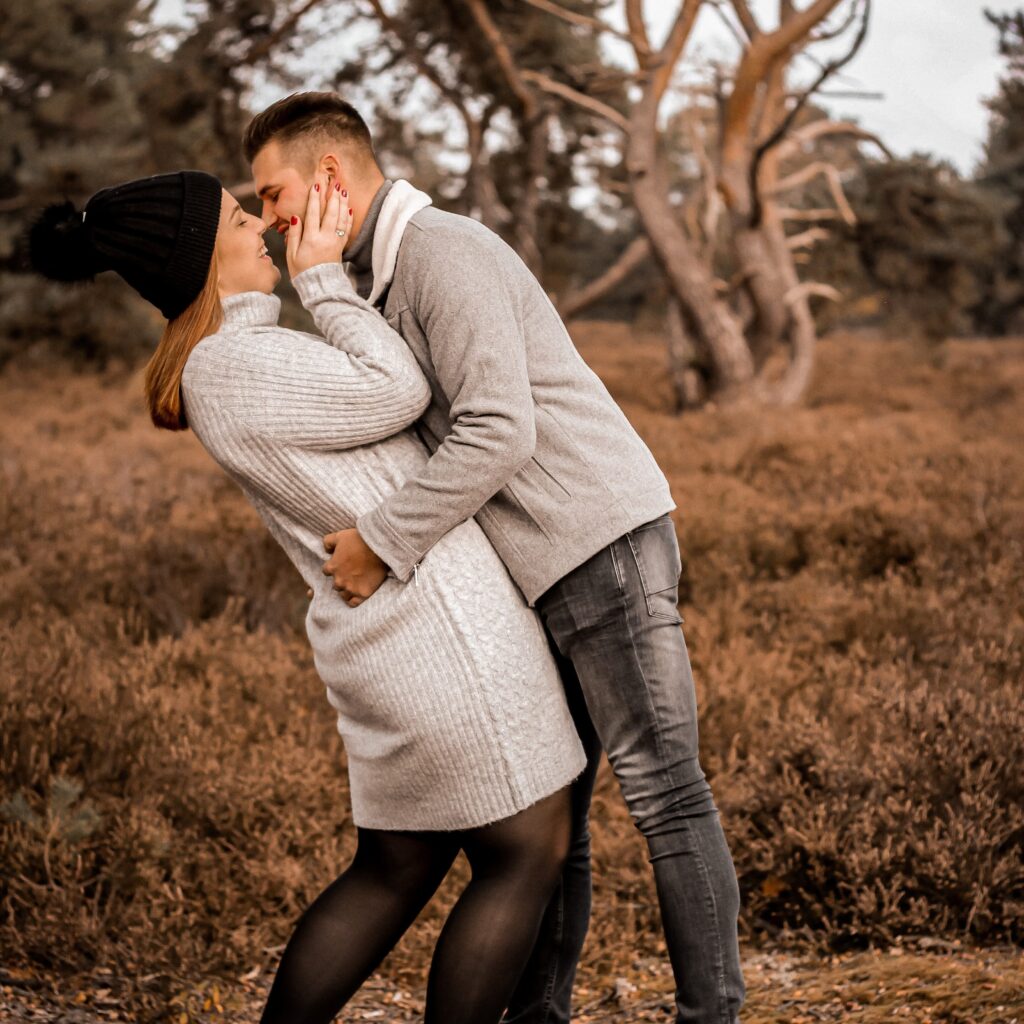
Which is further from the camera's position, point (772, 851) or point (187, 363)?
point (772, 851)

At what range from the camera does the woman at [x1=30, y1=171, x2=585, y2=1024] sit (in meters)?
1.94

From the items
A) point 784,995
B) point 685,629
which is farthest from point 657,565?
point 685,629

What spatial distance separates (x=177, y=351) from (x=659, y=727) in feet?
3.45

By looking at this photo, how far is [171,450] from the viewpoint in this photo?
10328 mm

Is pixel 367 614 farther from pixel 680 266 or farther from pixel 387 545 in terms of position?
pixel 680 266

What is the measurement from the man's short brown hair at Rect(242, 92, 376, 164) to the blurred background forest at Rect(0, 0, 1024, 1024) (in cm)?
203

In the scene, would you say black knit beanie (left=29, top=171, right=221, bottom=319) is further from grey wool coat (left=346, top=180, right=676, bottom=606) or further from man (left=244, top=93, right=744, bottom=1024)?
grey wool coat (left=346, top=180, right=676, bottom=606)

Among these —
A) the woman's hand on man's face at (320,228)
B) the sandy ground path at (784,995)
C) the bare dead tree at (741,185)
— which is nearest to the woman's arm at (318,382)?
the woman's hand on man's face at (320,228)

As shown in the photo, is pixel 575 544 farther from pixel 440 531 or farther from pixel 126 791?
pixel 126 791

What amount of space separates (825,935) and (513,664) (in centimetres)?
179

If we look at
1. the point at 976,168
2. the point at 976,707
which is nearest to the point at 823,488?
the point at 976,707

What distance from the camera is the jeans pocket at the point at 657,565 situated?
2088 mm

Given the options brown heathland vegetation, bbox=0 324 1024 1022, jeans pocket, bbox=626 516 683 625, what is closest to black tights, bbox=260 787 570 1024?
jeans pocket, bbox=626 516 683 625

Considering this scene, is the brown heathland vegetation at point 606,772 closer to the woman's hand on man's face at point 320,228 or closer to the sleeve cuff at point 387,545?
the sleeve cuff at point 387,545
